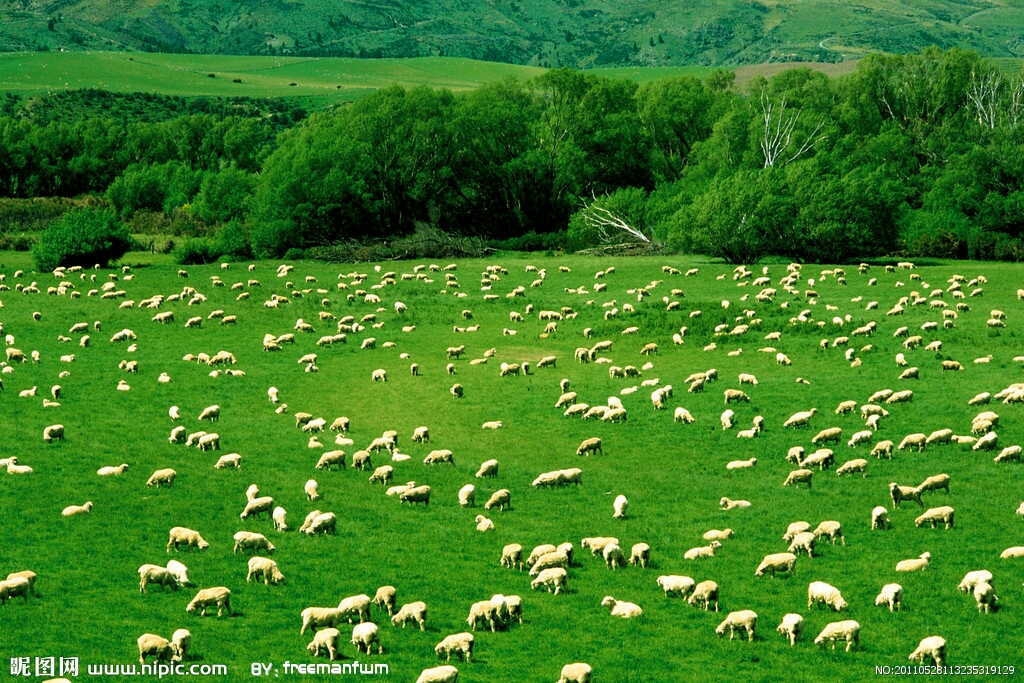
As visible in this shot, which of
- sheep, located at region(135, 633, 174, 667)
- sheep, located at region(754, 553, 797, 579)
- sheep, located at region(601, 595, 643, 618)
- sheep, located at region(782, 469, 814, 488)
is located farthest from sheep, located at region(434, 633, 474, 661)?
sheep, located at region(782, 469, 814, 488)

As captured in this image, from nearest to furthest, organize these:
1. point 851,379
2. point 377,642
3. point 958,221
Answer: point 377,642
point 851,379
point 958,221

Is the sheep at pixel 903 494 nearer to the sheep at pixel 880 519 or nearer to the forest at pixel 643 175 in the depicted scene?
the sheep at pixel 880 519

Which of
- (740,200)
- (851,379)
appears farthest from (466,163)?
(851,379)

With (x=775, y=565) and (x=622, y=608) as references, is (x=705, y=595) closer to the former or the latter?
(x=622, y=608)

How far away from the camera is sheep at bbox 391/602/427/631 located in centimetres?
2120

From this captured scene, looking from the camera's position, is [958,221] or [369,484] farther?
[958,221]

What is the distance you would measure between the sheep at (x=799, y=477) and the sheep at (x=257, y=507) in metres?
13.0

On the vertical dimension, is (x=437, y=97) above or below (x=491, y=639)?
above

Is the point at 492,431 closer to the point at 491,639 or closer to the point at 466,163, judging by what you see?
the point at 491,639

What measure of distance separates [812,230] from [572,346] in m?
26.4

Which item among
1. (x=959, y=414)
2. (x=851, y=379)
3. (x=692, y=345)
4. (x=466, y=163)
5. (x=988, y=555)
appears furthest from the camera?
(x=466, y=163)

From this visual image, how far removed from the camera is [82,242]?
7250 cm

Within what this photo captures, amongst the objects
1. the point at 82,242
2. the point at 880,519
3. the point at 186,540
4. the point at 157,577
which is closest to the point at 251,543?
the point at 186,540

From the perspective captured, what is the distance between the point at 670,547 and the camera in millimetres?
26031
